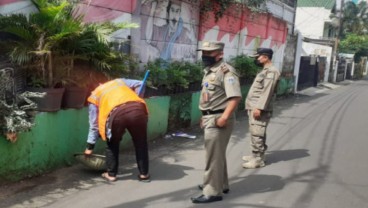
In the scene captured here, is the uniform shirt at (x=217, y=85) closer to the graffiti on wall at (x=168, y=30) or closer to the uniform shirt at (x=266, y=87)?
the uniform shirt at (x=266, y=87)

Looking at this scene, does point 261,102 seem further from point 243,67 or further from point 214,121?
point 243,67

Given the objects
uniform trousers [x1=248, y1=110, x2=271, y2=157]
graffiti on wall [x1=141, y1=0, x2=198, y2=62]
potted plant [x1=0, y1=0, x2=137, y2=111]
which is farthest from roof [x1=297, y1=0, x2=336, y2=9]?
potted plant [x1=0, y1=0, x2=137, y2=111]

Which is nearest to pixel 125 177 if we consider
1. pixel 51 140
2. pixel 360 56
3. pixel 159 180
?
pixel 159 180

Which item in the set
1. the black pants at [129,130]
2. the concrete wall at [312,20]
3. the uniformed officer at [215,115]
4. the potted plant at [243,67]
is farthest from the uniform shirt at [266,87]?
the concrete wall at [312,20]

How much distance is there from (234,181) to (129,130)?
5.08 ft

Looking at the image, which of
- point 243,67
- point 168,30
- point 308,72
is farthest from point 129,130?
point 308,72

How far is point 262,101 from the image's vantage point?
→ 6367 millimetres

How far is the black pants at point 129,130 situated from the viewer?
16.6 ft

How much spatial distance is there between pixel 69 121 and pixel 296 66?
608 inches

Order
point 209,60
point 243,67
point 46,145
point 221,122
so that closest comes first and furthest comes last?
point 221,122 < point 209,60 < point 46,145 < point 243,67

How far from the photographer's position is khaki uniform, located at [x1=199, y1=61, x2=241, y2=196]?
4.71 m

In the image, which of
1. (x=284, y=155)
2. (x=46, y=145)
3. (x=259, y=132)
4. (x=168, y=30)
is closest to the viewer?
(x=46, y=145)

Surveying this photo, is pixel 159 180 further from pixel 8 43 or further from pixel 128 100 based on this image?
→ pixel 8 43

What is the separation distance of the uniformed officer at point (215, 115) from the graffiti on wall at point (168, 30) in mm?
3857
